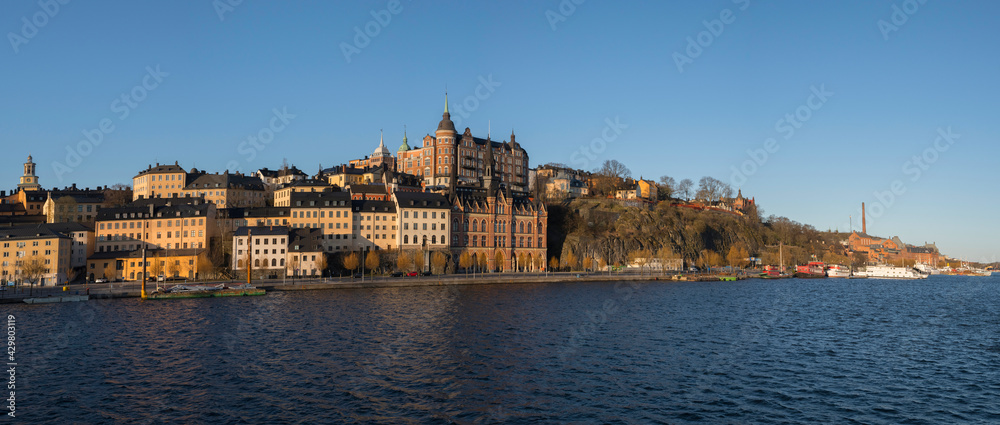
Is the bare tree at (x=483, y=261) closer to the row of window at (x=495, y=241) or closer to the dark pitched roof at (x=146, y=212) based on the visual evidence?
the row of window at (x=495, y=241)

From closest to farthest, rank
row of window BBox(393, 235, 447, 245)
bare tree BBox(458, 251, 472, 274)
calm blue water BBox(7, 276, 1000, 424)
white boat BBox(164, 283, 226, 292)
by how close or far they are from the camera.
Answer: calm blue water BBox(7, 276, 1000, 424) → white boat BBox(164, 283, 226, 292) → row of window BBox(393, 235, 447, 245) → bare tree BBox(458, 251, 472, 274)

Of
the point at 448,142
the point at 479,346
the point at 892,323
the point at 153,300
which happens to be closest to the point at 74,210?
the point at 153,300

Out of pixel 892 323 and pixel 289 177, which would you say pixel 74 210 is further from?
pixel 892 323

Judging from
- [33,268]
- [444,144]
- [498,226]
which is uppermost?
[444,144]

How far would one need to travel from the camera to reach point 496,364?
3856 cm

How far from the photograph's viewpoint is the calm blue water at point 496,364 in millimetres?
29047

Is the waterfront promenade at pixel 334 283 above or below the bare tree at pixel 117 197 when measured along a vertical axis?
below

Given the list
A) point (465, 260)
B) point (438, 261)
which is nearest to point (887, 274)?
point (465, 260)

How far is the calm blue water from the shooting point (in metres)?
29.0

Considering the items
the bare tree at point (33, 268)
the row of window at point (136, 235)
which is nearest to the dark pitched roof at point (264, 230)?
the row of window at point (136, 235)

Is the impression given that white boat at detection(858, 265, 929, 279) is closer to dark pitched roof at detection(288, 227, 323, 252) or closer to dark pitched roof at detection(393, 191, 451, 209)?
dark pitched roof at detection(393, 191, 451, 209)

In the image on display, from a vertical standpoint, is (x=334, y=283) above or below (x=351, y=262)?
below

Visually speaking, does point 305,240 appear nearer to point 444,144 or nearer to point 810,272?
point 444,144

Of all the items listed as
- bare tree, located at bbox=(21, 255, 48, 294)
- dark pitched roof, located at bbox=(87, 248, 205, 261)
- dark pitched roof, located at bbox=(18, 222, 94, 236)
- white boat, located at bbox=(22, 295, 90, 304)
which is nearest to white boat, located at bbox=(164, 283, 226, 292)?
white boat, located at bbox=(22, 295, 90, 304)
